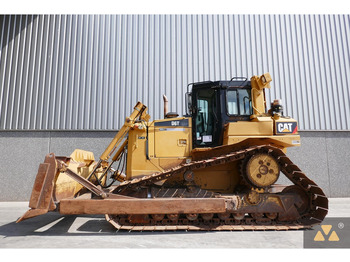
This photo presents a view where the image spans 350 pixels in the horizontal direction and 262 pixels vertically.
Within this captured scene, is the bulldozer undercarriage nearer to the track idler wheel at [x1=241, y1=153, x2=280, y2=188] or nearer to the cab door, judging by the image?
the track idler wheel at [x1=241, y1=153, x2=280, y2=188]

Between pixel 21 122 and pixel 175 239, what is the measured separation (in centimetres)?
868

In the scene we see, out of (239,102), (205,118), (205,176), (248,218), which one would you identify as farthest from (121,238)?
(239,102)

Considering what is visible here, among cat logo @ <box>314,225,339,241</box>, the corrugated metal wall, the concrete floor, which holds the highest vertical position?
the corrugated metal wall

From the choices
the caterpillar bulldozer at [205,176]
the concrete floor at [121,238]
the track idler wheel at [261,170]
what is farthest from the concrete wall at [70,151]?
the track idler wheel at [261,170]

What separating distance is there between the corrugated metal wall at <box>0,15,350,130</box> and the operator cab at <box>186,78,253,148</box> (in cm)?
416

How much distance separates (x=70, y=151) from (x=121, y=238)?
632 cm

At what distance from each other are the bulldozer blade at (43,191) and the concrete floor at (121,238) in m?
0.50

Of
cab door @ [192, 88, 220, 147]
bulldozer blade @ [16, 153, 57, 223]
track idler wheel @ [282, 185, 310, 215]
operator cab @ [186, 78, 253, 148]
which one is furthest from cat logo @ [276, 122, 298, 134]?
bulldozer blade @ [16, 153, 57, 223]

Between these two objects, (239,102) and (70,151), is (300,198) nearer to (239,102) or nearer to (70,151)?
(239,102)

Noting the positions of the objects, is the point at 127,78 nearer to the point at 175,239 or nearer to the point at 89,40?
the point at 89,40

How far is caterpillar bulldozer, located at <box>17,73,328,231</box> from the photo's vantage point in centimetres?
447

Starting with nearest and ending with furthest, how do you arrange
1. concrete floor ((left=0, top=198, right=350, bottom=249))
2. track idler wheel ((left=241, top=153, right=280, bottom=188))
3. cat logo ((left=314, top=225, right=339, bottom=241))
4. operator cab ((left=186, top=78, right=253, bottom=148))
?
1. concrete floor ((left=0, top=198, right=350, bottom=249))
2. cat logo ((left=314, top=225, right=339, bottom=241))
3. track idler wheel ((left=241, top=153, right=280, bottom=188))
4. operator cab ((left=186, top=78, right=253, bottom=148))

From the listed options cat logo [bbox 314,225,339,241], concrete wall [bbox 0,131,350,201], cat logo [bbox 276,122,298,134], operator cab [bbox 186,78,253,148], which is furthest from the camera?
concrete wall [bbox 0,131,350,201]

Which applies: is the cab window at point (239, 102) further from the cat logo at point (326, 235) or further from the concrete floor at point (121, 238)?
the cat logo at point (326, 235)
